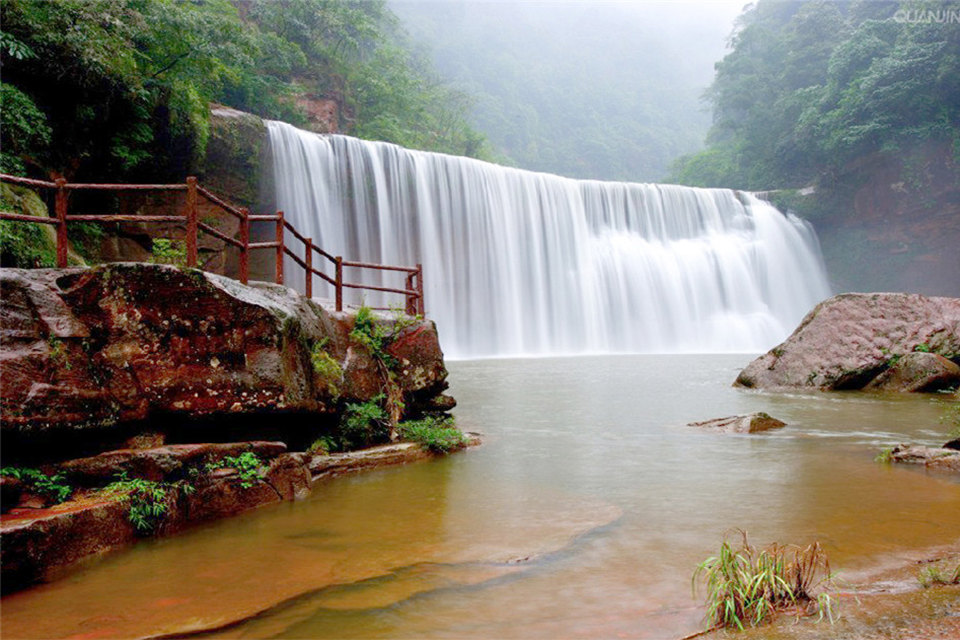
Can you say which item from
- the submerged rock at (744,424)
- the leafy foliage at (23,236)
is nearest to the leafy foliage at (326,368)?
the leafy foliage at (23,236)

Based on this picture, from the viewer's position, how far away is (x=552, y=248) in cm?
2638

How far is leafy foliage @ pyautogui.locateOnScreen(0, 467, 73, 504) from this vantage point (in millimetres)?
3846

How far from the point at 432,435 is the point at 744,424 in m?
4.24

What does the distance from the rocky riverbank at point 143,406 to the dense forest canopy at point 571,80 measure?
182 ft

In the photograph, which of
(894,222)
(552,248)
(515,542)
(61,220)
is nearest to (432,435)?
(515,542)

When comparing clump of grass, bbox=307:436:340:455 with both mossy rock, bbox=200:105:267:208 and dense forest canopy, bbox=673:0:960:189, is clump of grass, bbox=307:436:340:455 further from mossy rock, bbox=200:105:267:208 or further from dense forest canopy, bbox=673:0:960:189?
dense forest canopy, bbox=673:0:960:189

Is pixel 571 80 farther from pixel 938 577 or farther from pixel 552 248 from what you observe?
pixel 938 577

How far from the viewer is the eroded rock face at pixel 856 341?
12.6 metres

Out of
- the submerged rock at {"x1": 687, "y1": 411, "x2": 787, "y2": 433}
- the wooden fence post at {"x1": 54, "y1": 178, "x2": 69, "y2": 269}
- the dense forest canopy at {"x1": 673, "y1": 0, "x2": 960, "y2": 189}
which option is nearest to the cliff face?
the dense forest canopy at {"x1": 673, "y1": 0, "x2": 960, "y2": 189}

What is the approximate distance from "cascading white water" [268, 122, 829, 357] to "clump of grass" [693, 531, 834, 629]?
18430 millimetres

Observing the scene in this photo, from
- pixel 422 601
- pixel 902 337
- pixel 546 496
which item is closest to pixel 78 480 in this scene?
pixel 422 601

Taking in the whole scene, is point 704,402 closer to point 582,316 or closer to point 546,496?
point 546,496

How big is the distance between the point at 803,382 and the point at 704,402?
10.2ft

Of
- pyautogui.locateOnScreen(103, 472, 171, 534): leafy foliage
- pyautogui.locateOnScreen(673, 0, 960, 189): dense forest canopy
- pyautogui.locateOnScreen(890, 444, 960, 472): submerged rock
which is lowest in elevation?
pyautogui.locateOnScreen(890, 444, 960, 472): submerged rock
